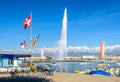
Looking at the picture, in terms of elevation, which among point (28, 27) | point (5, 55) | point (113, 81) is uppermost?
point (28, 27)

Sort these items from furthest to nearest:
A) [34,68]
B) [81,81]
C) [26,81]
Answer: [34,68]
[81,81]
[26,81]

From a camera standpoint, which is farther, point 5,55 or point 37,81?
point 5,55

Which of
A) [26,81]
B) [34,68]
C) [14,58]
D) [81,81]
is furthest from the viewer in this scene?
[14,58]

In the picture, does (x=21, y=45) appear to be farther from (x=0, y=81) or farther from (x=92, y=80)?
(x=0, y=81)

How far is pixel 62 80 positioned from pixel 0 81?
9827 millimetres

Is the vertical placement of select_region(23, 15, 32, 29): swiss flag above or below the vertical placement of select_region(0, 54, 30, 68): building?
above

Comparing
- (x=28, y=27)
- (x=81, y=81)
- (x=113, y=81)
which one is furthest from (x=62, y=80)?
(x=28, y=27)

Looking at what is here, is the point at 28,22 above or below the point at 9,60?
above

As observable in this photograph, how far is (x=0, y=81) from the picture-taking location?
27234 mm

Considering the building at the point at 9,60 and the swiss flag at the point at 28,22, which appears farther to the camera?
the building at the point at 9,60

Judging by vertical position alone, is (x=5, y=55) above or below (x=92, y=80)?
above

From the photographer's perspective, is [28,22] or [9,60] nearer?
[28,22]

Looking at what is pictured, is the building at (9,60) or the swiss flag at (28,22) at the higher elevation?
the swiss flag at (28,22)

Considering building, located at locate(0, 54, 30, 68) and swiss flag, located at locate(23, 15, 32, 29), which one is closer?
swiss flag, located at locate(23, 15, 32, 29)
